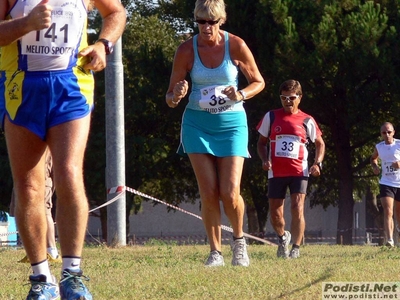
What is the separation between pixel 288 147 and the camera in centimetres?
1062

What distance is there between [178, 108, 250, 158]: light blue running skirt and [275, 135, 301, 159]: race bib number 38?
8.16 feet

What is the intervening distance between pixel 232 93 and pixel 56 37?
122 inches

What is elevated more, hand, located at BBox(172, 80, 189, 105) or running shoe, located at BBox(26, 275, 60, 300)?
hand, located at BBox(172, 80, 189, 105)

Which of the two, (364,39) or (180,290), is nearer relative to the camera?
(180,290)

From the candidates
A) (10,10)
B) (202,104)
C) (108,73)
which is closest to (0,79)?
(10,10)

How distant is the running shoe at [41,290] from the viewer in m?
4.93

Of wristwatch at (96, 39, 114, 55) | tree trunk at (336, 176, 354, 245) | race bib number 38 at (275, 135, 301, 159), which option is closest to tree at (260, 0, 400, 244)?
tree trunk at (336, 176, 354, 245)

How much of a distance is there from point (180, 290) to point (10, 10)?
74.8 inches

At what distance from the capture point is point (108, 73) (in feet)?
55.9

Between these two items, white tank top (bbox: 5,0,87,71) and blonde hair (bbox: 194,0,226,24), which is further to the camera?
blonde hair (bbox: 194,0,226,24)

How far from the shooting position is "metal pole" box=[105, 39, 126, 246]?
1692 centimetres

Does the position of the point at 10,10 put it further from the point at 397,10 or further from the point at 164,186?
the point at 164,186

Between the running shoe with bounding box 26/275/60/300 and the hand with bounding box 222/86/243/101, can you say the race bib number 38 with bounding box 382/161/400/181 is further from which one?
the running shoe with bounding box 26/275/60/300

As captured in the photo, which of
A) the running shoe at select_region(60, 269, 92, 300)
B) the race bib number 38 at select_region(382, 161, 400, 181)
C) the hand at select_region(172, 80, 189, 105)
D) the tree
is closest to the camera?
the running shoe at select_region(60, 269, 92, 300)
